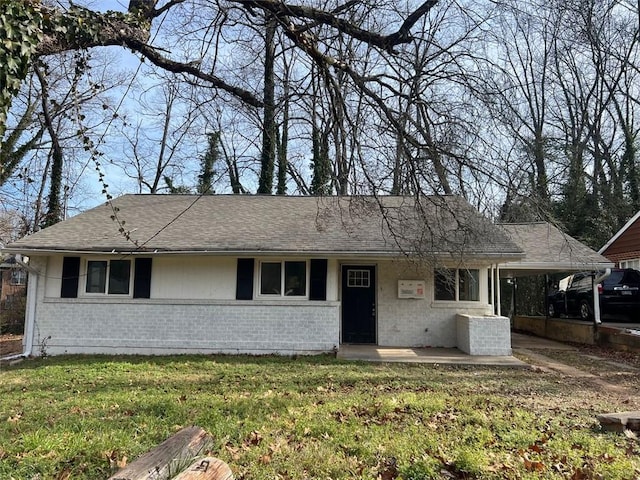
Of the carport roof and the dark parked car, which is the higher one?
the carport roof

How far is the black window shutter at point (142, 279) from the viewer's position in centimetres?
1227

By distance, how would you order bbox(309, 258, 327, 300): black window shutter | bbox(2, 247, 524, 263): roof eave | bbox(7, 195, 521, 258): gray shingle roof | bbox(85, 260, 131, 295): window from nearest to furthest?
1. bbox(2, 247, 524, 263): roof eave
2. bbox(7, 195, 521, 258): gray shingle roof
3. bbox(309, 258, 327, 300): black window shutter
4. bbox(85, 260, 131, 295): window

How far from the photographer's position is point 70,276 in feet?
40.5

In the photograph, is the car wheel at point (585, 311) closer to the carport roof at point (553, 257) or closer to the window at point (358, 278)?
the carport roof at point (553, 257)

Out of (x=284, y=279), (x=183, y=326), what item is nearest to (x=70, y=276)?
(x=183, y=326)

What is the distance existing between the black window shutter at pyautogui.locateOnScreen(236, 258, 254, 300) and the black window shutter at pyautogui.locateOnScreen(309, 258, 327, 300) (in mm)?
1537

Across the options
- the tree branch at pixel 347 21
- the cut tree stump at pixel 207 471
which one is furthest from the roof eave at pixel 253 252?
the cut tree stump at pixel 207 471

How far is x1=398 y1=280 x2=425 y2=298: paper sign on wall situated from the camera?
Result: 1276 centimetres

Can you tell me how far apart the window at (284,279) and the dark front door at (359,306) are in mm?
1447

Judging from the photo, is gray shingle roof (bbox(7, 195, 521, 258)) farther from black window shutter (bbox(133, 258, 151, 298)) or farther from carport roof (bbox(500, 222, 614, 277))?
carport roof (bbox(500, 222, 614, 277))

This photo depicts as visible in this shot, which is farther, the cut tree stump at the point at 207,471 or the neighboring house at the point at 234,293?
the neighboring house at the point at 234,293

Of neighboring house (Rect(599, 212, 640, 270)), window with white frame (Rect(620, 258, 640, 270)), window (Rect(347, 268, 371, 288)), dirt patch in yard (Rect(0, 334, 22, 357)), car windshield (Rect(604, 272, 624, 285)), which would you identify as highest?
neighboring house (Rect(599, 212, 640, 270))

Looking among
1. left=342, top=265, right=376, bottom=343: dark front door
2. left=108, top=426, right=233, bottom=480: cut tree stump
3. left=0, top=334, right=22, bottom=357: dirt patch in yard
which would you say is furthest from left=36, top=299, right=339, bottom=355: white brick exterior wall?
left=108, top=426, right=233, bottom=480: cut tree stump

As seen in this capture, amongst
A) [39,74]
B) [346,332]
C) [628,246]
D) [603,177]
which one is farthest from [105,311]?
[603,177]
